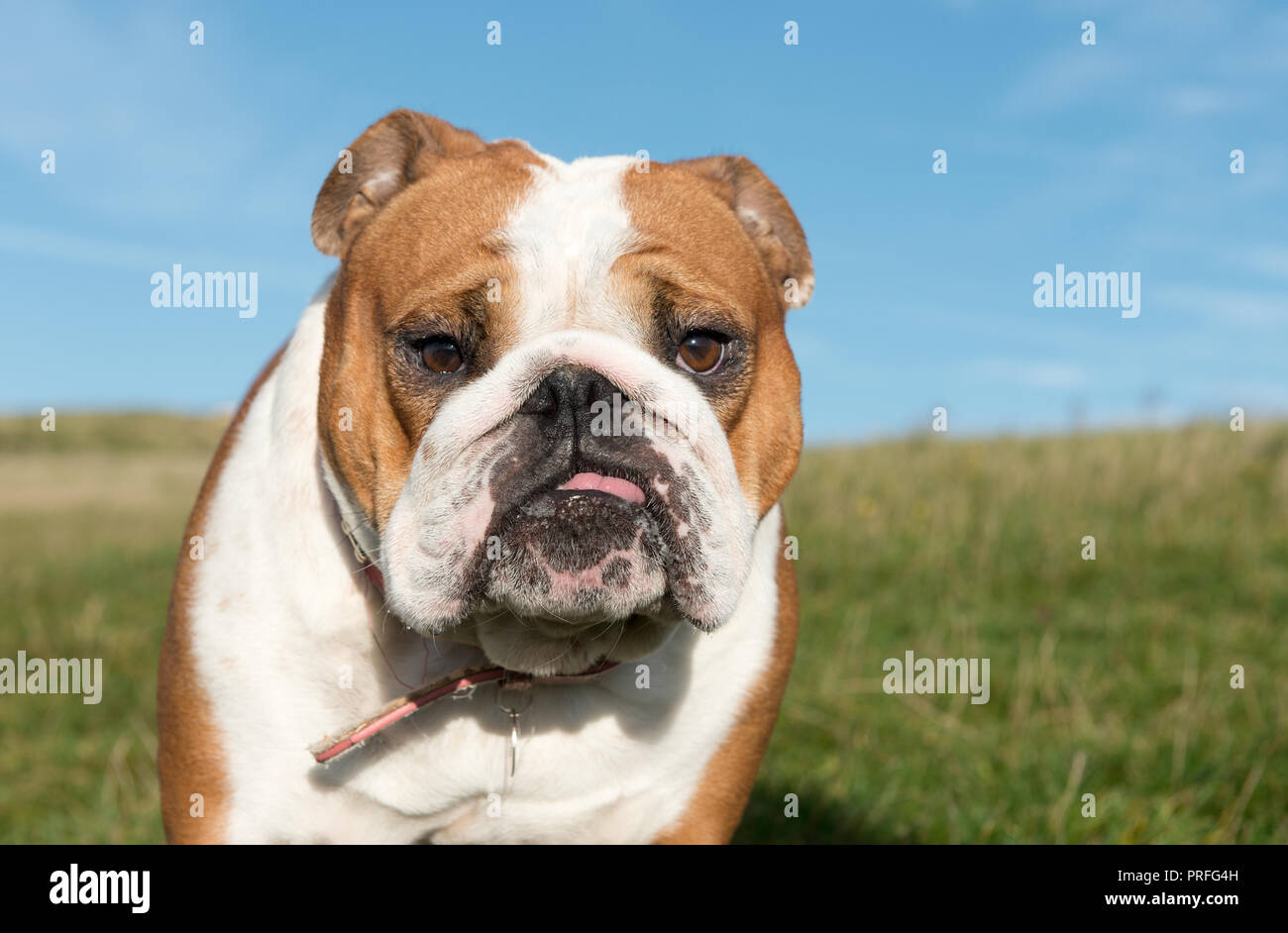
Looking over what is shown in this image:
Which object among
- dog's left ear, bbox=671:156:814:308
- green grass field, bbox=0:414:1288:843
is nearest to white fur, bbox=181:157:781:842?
dog's left ear, bbox=671:156:814:308

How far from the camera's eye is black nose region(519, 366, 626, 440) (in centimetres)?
240

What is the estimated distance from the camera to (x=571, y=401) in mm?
2402

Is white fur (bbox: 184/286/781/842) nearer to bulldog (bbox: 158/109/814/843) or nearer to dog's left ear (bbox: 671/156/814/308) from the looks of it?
bulldog (bbox: 158/109/814/843)

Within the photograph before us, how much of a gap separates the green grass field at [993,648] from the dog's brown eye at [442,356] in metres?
2.43

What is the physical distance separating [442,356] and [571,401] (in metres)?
0.45

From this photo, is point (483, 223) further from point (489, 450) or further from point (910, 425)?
point (910, 425)

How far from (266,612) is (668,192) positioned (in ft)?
4.81

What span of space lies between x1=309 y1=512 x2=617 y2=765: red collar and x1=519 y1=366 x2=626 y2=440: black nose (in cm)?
68

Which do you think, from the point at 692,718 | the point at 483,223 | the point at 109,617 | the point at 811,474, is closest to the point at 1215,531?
the point at 811,474

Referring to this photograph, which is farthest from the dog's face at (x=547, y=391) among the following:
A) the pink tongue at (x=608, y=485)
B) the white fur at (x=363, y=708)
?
the white fur at (x=363, y=708)

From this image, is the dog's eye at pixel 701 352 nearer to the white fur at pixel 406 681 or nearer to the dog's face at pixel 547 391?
the dog's face at pixel 547 391
